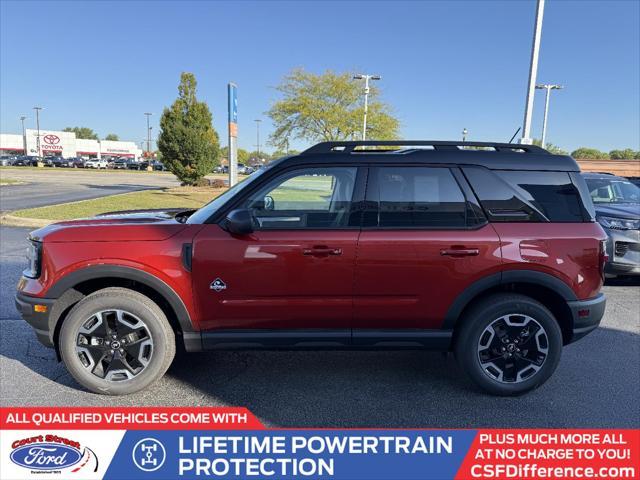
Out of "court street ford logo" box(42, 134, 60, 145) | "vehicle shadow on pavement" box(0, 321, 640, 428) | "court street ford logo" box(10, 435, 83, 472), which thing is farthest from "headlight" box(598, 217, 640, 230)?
"court street ford logo" box(42, 134, 60, 145)

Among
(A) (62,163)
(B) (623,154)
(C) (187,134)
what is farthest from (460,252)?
(B) (623,154)

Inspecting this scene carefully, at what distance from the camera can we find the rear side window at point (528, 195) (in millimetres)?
3160

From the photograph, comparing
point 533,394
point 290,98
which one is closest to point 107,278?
point 533,394

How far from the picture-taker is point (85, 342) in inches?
121

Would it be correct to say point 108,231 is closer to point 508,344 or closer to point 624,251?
point 508,344

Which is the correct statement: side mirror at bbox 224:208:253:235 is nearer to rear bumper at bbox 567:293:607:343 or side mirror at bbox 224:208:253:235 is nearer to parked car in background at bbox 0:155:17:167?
rear bumper at bbox 567:293:607:343

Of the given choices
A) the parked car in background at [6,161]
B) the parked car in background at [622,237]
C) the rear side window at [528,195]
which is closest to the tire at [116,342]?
the rear side window at [528,195]

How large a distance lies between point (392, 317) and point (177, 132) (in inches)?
856

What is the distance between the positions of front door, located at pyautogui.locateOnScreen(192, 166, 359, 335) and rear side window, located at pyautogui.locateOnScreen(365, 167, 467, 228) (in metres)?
0.20

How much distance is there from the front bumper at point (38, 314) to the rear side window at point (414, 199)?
7.89 feet

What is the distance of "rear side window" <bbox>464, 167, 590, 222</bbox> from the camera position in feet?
10.4

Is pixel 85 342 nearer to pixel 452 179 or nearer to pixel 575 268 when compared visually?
pixel 452 179

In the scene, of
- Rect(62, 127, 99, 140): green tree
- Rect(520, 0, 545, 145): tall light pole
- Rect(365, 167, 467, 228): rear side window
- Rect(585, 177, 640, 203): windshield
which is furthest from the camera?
Rect(62, 127, 99, 140): green tree

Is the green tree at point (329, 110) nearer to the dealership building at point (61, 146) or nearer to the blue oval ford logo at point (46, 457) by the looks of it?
the blue oval ford logo at point (46, 457)
